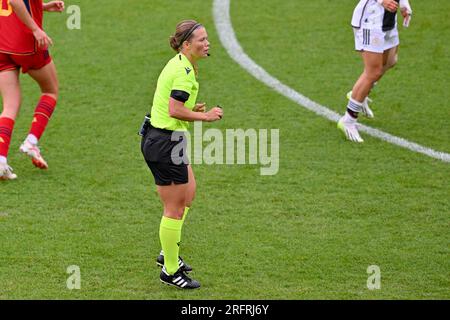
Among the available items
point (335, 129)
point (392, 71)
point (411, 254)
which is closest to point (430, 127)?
point (335, 129)

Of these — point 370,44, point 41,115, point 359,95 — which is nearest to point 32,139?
point 41,115

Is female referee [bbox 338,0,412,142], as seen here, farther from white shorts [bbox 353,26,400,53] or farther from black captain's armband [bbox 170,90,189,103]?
black captain's armband [bbox 170,90,189,103]

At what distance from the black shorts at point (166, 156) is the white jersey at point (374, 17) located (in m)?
3.97

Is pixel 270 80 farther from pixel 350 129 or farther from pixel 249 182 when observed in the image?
pixel 249 182

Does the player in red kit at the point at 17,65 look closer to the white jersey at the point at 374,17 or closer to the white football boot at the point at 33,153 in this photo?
A: the white football boot at the point at 33,153

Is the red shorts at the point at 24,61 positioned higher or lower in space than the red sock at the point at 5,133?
higher

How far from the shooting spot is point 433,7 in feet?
46.5

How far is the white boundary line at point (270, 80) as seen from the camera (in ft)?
32.5

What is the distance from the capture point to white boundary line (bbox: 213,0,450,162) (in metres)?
9.91

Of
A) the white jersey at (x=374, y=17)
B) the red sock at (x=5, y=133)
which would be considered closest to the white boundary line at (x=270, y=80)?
the white jersey at (x=374, y=17)

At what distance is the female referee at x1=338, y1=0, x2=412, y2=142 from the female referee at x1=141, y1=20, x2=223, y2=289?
3.72m

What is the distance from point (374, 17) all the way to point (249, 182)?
2328 mm

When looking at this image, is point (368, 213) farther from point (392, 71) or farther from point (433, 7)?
point (433, 7)

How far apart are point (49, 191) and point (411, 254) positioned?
128 inches
